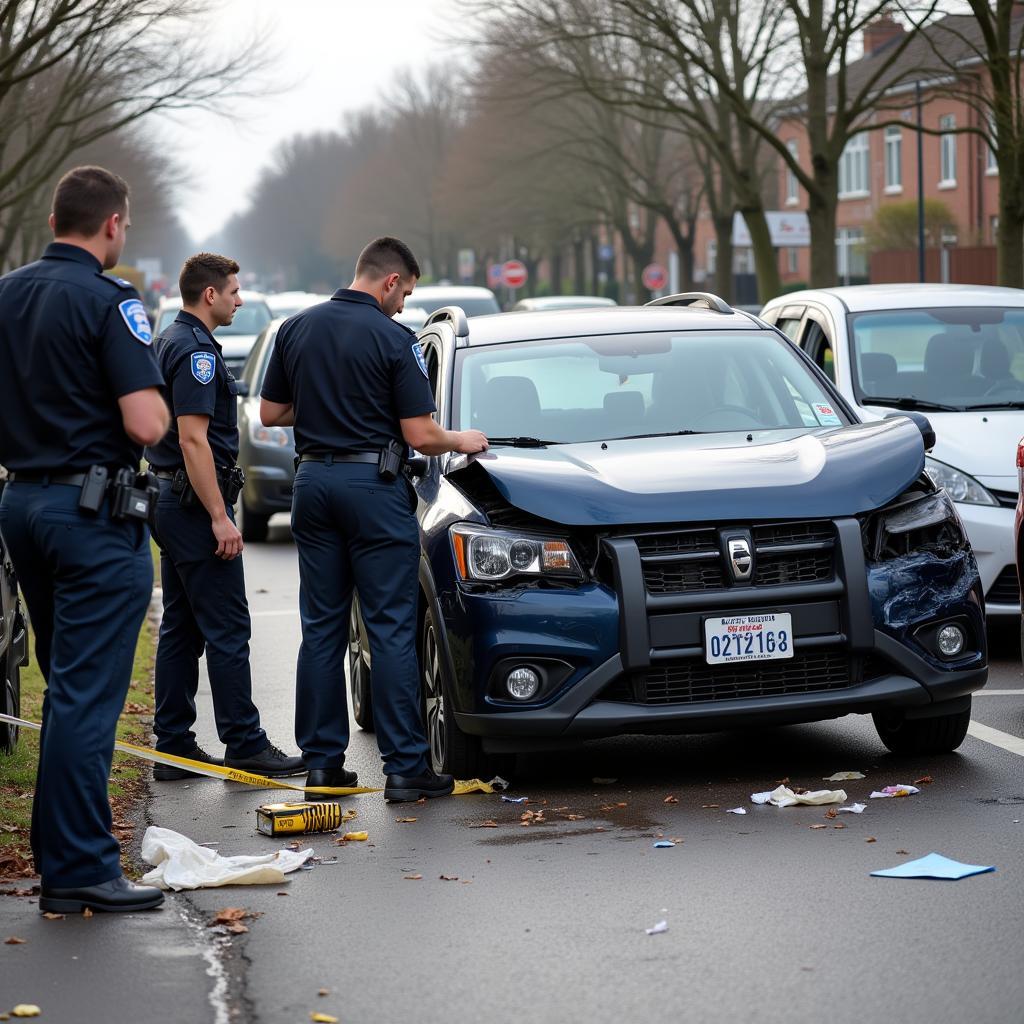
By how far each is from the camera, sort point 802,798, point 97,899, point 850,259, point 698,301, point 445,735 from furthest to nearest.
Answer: point 850,259 < point 698,301 < point 445,735 < point 802,798 < point 97,899

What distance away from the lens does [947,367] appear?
10.9 meters

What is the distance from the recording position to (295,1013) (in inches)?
172

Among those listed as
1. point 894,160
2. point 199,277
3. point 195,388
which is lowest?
point 195,388

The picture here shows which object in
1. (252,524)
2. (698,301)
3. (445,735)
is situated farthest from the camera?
(252,524)

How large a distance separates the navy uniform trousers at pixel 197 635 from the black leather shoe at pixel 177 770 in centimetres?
5

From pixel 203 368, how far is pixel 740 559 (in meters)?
2.17

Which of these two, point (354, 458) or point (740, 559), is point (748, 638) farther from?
point (354, 458)

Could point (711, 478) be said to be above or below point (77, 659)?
above

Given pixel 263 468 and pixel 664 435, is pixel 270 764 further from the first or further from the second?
pixel 263 468

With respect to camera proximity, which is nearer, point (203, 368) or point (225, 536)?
point (203, 368)

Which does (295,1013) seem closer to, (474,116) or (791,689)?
(791,689)

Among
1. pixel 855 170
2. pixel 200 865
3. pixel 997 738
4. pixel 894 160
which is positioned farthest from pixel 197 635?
pixel 855 170

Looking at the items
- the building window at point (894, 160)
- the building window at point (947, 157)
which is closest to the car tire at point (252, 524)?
the building window at point (947, 157)

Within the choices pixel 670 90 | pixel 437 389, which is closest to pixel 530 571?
pixel 437 389
